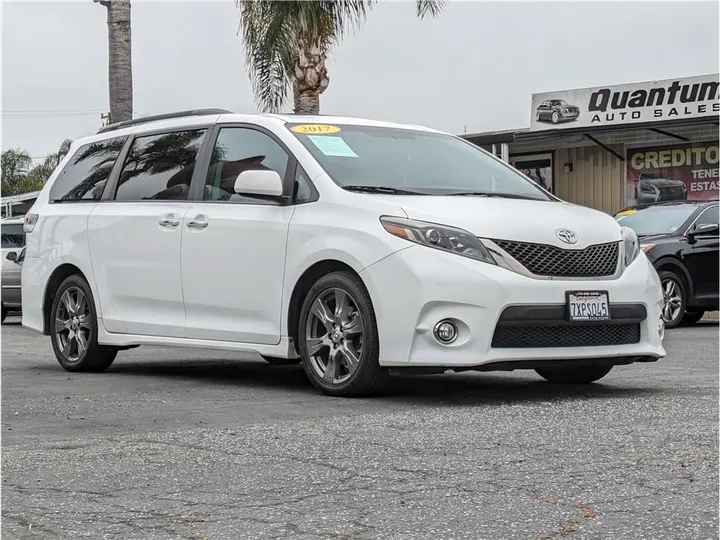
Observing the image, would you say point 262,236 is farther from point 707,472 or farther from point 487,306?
point 707,472

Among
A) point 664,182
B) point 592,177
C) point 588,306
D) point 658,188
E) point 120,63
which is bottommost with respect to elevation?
point 588,306

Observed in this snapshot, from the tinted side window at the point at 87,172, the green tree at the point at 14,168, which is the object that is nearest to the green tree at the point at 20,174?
the green tree at the point at 14,168

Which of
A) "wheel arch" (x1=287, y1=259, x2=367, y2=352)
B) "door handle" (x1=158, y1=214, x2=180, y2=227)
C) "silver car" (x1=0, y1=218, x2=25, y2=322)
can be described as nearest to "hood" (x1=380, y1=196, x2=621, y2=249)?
"wheel arch" (x1=287, y1=259, x2=367, y2=352)

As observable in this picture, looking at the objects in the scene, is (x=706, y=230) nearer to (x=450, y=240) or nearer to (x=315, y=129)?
(x=315, y=129)

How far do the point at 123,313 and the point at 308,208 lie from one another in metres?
2.04

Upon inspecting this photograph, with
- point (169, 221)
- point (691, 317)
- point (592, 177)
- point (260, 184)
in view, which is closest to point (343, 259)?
point (260, 184)

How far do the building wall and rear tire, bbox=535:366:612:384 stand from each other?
19879 millimetres

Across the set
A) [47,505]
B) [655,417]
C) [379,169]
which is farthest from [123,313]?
[47,505]

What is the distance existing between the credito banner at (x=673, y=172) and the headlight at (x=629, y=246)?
1915 cm

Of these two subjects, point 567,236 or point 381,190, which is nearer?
point 567,236

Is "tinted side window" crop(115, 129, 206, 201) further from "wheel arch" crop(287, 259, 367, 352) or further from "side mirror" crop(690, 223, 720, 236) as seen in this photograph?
"side mirror" crop(690, 223, 720, 236)

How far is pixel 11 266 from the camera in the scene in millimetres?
19844

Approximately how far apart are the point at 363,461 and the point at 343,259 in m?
2.27

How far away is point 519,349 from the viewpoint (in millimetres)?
7328
